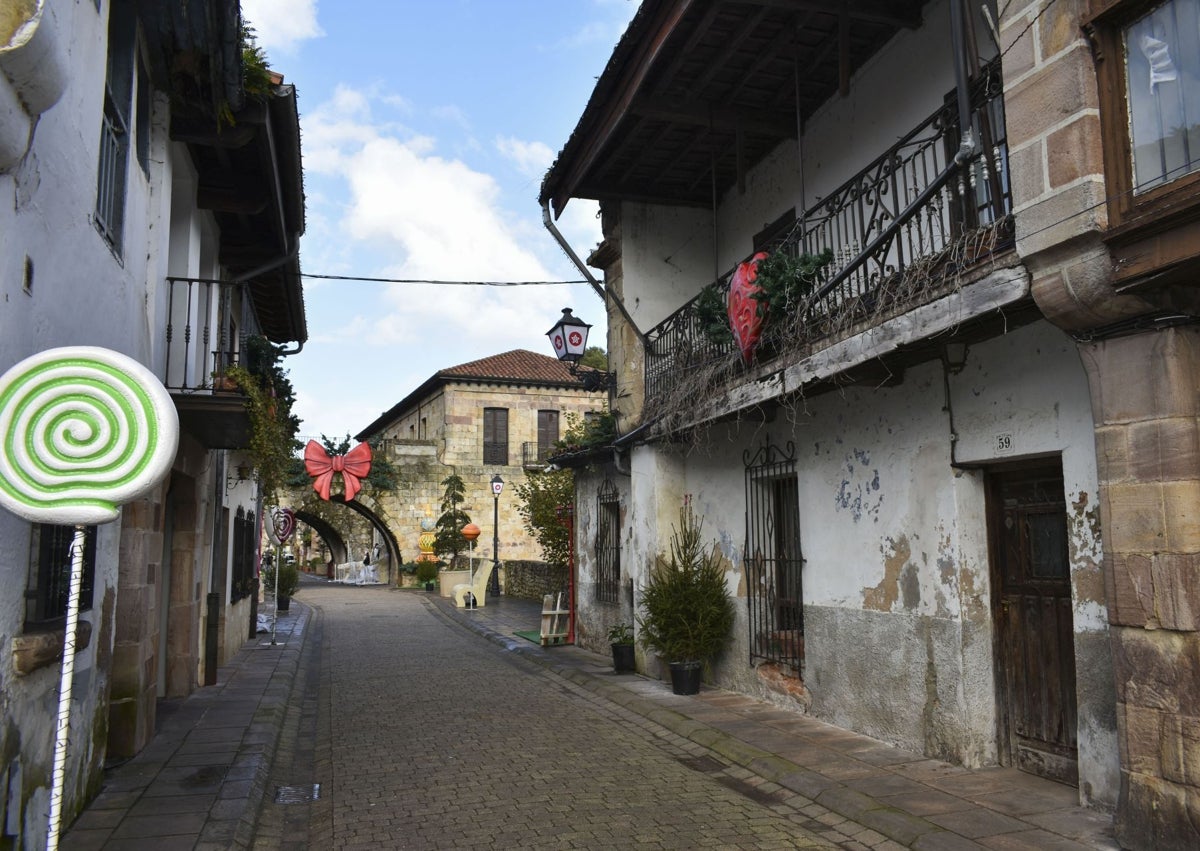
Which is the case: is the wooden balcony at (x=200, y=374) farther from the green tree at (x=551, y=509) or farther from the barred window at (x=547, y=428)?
the barred window at (x=547, y=428)

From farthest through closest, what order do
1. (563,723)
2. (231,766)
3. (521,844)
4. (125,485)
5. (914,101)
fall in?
(563,723)
(914,101)
(231,766)
(521,844)
(125,485)

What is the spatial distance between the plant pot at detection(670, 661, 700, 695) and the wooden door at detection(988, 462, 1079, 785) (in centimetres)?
386

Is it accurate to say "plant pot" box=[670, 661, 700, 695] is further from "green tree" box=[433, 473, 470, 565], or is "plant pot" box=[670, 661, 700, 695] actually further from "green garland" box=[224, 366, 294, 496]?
"green tree" box=[433, 473, 470, 565]

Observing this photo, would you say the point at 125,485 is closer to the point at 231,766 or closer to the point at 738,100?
the point at 231,766

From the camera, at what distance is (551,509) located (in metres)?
20.0

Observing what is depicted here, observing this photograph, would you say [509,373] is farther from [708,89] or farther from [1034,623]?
[1034,623]

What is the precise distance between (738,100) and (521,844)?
24.4ft

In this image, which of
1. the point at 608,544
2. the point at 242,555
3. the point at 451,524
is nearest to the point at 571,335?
the point at 608,544

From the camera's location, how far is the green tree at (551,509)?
1897 cm

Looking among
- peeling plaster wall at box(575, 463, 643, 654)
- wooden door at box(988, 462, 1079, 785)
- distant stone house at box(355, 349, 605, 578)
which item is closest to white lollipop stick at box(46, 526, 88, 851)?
wooden door at box(988, 462, 1079, 785)

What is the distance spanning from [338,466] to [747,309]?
11028 mm

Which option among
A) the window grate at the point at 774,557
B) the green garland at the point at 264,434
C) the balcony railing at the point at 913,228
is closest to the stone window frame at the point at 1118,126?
the balcony railing at the point at 913,228

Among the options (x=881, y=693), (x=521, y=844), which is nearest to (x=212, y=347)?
(x=521, y=844)

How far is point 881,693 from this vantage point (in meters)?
7.09
